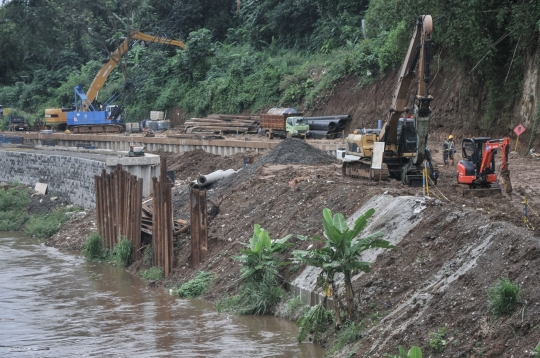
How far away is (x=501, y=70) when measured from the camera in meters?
35.3

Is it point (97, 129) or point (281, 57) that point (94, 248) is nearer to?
point (97, 129)

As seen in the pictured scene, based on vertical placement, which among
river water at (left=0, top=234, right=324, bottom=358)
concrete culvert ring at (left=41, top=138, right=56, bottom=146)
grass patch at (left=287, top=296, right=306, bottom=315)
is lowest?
river water at (left=0, top=234, right=324, bottom=358)

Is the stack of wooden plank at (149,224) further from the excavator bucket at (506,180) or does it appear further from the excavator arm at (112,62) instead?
the excavator arm at (112,62)

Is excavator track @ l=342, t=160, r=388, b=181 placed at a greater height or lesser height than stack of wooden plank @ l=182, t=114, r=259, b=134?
lesser

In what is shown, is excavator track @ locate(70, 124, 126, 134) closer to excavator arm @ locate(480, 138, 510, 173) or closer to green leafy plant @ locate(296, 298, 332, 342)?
excavator arm @ locate(480, 138, 510, 173)

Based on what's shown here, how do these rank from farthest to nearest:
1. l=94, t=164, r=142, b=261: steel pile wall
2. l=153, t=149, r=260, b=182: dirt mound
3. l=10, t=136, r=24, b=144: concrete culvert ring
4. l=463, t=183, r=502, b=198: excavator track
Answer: l=10, t=136, r=24, b=144: concrete culvert ring < l=153, t=149, r=260, b=182: dirt mound < l=94, t=164, r=142, b=261: steel pile wall < l=463, t=183, r=502, b=198: excavator track

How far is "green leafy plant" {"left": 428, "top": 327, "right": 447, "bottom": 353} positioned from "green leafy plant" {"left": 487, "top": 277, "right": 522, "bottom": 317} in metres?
0.81

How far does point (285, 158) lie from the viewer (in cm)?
2984

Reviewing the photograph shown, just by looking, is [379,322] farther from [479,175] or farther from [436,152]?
[436,152]

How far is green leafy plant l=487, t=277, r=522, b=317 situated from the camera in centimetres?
1126

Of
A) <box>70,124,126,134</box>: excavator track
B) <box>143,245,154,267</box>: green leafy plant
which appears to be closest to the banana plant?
<box>143,245,154,267</box>: green leafy plant

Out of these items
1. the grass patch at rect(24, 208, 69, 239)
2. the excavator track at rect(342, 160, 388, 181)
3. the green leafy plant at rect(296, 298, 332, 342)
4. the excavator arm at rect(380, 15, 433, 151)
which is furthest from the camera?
the grass patch at rect(24, 208, 69, 239)

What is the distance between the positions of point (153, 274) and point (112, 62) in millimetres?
41960

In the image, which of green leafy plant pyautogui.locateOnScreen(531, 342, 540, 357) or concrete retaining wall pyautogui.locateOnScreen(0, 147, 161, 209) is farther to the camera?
concrete retaining wall pyautogui.locateOnScreen(0, 147, 161, 209)
